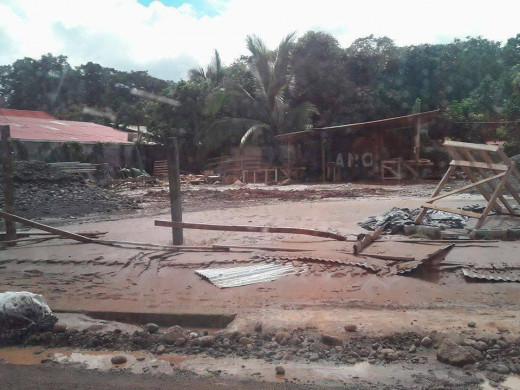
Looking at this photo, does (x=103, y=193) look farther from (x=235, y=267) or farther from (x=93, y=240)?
(x=235, y=267)

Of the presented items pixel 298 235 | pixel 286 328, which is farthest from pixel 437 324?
pixel 298 235

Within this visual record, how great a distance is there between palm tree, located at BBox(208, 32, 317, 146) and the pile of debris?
12.1 meters

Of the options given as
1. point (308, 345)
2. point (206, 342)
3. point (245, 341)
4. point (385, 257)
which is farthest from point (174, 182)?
point (308, 345)

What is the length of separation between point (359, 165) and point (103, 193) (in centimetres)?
1269

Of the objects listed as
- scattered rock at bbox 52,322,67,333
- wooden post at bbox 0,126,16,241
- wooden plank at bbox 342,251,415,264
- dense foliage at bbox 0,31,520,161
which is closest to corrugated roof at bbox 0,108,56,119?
dense foliage at bbox 0,31,520,161

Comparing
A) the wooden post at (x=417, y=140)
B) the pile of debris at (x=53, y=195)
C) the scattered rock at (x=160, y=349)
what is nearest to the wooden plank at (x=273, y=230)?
the scattered rock at (x=160, y=349)

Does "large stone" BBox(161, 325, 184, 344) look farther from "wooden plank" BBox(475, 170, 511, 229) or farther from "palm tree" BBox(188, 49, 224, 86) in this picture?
"palm tree" BBox(188, 49, 224, 86)

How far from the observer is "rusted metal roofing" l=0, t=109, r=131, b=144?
81.4 ft

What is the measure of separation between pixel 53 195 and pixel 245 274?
11.2 metres

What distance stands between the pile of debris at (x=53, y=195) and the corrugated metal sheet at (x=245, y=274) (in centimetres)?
864

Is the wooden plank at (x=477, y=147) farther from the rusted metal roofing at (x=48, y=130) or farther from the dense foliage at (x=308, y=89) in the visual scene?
the rusted metal roofing at (x=48, y=130)

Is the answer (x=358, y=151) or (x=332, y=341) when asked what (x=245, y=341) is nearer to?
(x=332, y=341)

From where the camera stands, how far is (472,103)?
28.7 m

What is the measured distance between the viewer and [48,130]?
27.0 m
